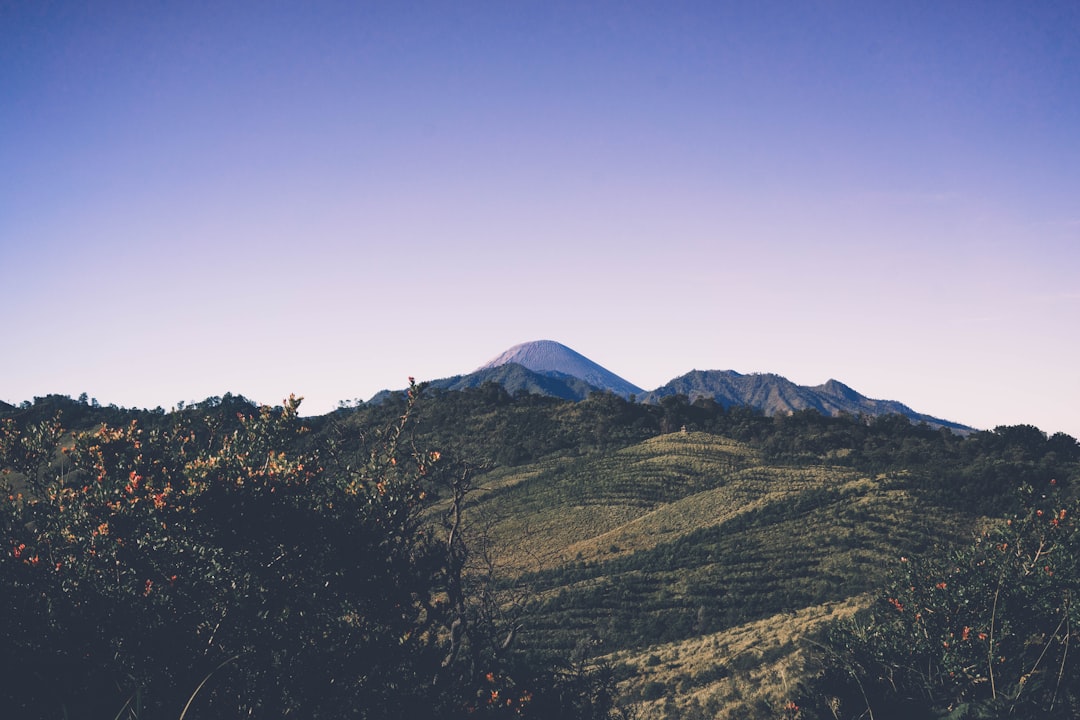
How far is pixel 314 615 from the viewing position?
9562 millimetres

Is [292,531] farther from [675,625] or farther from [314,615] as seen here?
[675,625]

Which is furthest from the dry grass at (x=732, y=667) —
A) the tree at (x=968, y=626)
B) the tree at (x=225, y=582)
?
the tree at (x=225, y=582)

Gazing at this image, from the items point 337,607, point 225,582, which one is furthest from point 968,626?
point 225,582

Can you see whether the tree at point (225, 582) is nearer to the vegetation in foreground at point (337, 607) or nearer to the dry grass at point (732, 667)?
the vegetation in foreground at point (337, 607)

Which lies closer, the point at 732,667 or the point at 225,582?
the point at 225,582

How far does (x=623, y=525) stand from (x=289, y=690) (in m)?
63.7

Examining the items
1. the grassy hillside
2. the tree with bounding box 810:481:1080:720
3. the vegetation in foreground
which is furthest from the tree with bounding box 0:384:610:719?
the tree with bounding box 810:481:1080:720

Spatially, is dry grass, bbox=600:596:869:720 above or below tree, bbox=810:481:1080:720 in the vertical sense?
below

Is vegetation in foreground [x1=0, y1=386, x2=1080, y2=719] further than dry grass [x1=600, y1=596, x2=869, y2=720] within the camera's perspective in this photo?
No

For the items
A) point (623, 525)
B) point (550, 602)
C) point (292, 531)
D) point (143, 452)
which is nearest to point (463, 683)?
point (292, 531)

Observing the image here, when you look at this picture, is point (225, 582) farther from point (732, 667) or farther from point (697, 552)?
point (697, 552)

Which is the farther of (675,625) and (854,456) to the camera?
(854,456)

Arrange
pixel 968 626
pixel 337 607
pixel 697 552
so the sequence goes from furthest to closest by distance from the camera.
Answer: pixel 697 552 → pixel 968 626 → pixel 337 607

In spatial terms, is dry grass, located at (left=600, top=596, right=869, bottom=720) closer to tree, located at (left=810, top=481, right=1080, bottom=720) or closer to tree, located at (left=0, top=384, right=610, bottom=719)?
tree, located at (left=810, top=481, right=1080, bottom=720)
